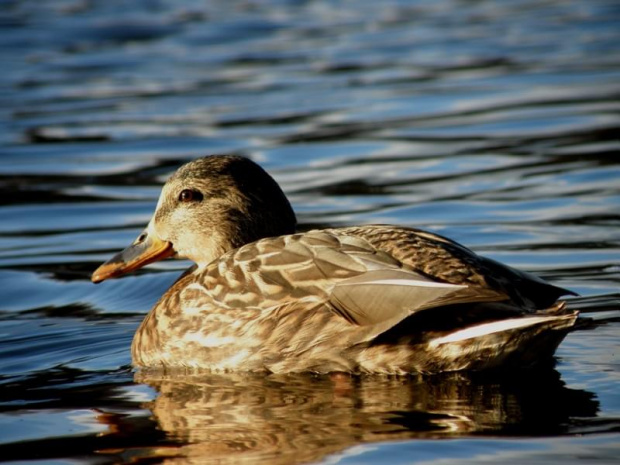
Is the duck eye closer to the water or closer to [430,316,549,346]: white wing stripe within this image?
the water

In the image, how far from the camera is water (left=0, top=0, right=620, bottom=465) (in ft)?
20.3

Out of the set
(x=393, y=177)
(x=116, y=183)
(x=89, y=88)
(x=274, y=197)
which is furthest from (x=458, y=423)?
(x=89, y=88)

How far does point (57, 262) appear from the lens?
10766 mm

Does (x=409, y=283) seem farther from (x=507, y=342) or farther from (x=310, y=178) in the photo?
(x=310, y=178)

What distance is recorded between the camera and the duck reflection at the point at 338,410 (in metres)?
5.92

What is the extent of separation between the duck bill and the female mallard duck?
0.55m

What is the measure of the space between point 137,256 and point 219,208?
659mm

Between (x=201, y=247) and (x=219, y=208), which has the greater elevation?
(x=219, y=208)

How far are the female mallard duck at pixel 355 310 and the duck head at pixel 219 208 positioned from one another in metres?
0.30

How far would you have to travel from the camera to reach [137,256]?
336 inches

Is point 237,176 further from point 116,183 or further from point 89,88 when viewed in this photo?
point 89,88

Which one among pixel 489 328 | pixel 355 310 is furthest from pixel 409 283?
pixel 489 328

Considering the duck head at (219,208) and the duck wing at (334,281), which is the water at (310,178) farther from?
the duck head at (219,208)

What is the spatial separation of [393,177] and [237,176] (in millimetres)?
4888
